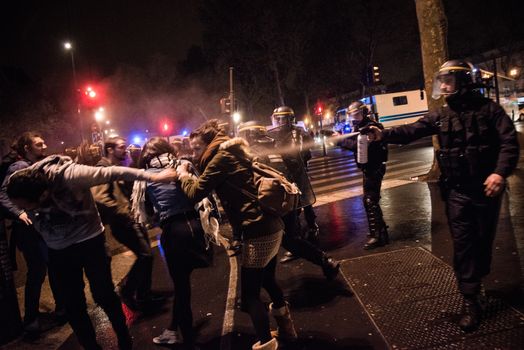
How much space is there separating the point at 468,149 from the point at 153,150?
8.47ft

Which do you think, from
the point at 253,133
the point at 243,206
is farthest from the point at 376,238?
the point at 243,206

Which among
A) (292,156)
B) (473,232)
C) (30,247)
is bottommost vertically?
(473,232)

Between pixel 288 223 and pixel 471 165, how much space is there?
192cm

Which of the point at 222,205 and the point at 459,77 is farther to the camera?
the point at 459,77

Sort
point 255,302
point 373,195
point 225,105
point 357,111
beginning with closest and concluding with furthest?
point 255,302
point 357,111
point 373,195
point 225,105

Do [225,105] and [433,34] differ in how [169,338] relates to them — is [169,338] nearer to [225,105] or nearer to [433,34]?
[433,34]

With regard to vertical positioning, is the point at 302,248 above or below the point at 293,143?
below

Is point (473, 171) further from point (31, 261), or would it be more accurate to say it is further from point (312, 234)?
point (31, 261)

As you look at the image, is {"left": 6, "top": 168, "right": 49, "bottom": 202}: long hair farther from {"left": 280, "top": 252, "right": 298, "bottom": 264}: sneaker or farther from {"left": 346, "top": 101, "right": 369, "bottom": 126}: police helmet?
{"left": 346, "top": 101, "right": 369, "bottom": 126}: police helmet

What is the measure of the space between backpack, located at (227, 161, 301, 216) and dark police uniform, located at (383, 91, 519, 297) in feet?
4.41

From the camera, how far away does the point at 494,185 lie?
2.78m

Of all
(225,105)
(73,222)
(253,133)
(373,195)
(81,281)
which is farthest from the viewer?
(225,105)

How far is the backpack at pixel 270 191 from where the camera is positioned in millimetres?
2713

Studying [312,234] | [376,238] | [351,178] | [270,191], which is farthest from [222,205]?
[351,178]
